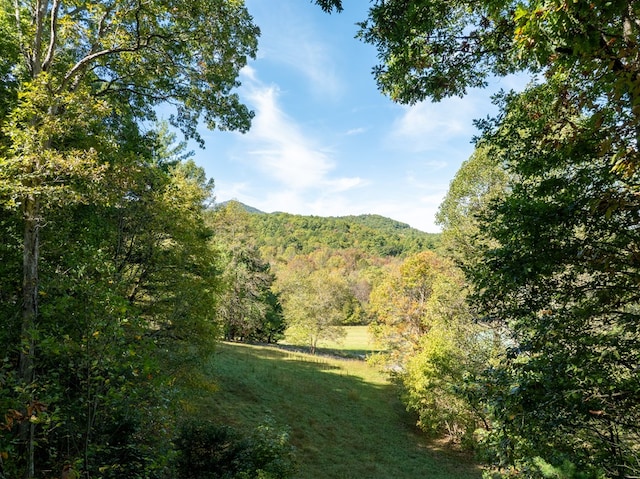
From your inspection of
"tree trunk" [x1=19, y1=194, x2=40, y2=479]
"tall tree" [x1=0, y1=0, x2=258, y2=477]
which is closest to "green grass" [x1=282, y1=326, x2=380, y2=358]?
"tall tree" [x1=0, y1=0, x2=258, y2=477]

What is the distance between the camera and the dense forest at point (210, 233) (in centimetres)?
379

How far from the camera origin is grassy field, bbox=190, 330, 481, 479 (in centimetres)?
1335

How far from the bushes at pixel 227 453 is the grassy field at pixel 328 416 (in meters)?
1.19

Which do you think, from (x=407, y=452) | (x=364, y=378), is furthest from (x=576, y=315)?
(x=364, y=378)

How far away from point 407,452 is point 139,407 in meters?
14.1

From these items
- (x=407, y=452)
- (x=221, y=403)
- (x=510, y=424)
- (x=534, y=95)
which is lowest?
(x=407, y=452)

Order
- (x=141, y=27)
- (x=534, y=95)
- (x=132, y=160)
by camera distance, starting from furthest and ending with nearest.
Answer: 1. (x=132, y=160)
2. (x=141, y=27)
3. (x=534, y=95)

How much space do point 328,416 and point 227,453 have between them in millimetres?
10474

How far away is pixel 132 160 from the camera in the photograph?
8.79 meters

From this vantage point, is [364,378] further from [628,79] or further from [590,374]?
[628,79]

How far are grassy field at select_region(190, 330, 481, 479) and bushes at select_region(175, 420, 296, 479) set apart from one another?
119 cm

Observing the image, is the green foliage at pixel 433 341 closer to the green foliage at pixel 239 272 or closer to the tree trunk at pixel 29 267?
the tree trunk at pixel 29 267

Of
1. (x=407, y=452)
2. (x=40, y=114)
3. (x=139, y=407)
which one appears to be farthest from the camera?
(x=407, y=452)

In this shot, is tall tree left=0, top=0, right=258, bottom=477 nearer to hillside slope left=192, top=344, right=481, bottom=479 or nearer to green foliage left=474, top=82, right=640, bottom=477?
green foliage left=474, top=82, right=640, bottom=477
